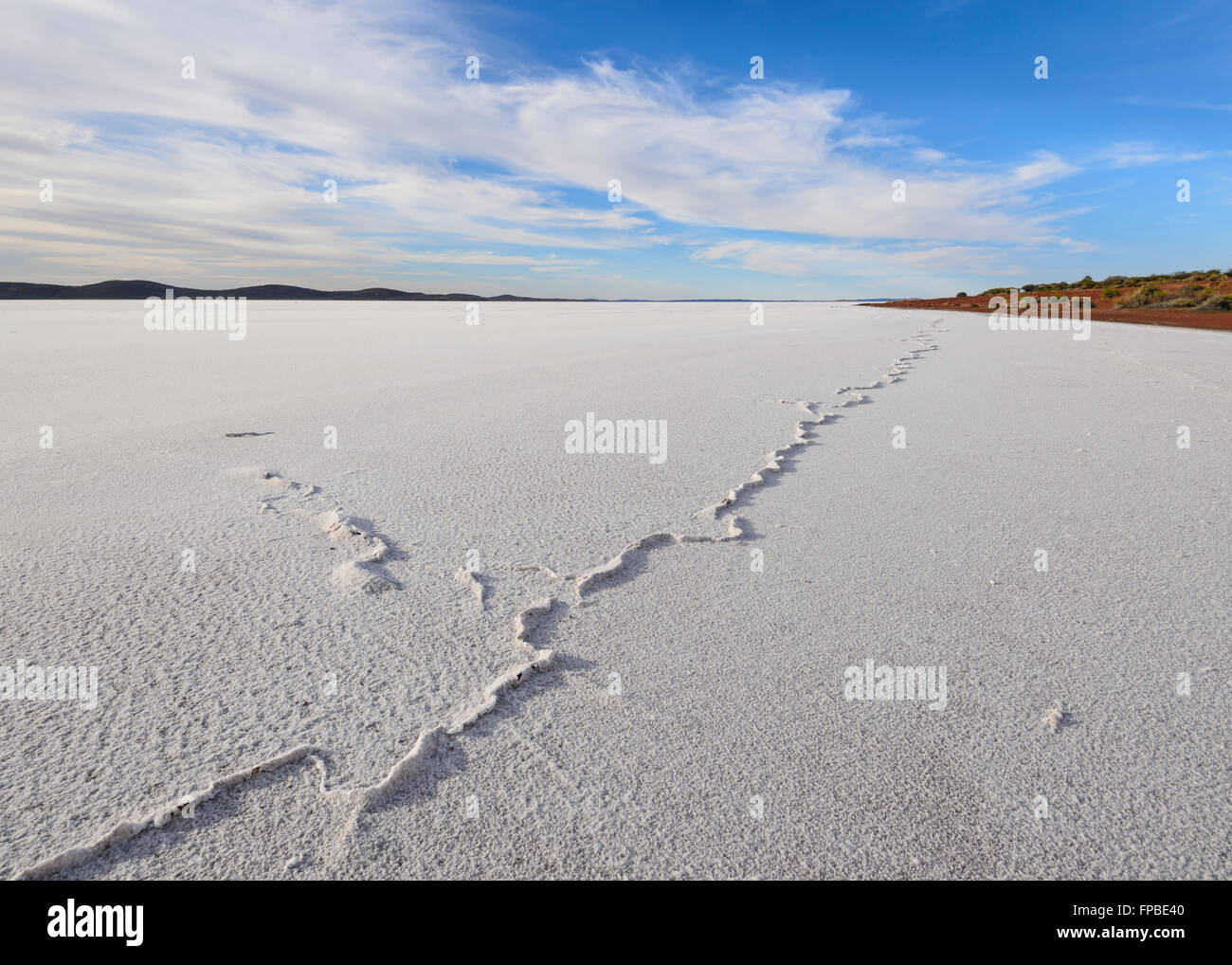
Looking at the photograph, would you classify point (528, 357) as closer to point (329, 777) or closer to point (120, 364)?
point (120, 364)

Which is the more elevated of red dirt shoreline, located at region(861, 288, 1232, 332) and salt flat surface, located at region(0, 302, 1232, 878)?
red dirt shoreline, located at region(861, 288, 1232, 332)

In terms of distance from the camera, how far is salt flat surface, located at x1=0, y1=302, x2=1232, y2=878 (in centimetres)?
119

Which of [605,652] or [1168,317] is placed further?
[1168,317]

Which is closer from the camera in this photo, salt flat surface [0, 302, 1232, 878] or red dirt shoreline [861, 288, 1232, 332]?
salt flat surface [0, 302, 1232, 878]

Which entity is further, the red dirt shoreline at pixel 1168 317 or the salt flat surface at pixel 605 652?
the red dirt shoreline at pixel 1168 317

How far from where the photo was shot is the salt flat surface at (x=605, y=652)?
1193 millimetres

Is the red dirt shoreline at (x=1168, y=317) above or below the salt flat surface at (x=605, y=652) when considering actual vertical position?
above

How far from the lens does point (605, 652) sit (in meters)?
1.76

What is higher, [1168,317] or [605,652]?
[1168,317]

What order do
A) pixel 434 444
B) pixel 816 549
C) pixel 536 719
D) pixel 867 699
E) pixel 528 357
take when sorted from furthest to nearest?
pixel 528 357
pixel 434 444
pixel 816 549
pixel 867 699
pixel 536 719
